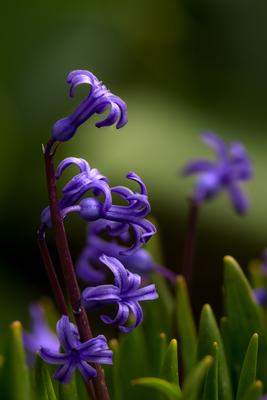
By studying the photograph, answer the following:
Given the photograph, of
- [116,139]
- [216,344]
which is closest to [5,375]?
[216,344]

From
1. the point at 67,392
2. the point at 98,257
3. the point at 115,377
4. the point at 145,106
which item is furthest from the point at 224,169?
the point at 145,106

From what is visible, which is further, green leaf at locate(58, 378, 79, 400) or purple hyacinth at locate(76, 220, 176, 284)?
purple hyacinth at locate(76, 220, 176, 284)

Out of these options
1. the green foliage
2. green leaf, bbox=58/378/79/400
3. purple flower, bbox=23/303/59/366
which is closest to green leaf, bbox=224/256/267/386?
the green foliage

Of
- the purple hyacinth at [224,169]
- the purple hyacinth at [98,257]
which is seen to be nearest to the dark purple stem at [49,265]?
the purple hyacinth at [98,257]

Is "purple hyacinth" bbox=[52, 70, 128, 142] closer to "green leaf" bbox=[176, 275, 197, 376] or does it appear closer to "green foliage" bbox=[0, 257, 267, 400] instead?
"green foliage" bbox=[0, 257, 267, 400]

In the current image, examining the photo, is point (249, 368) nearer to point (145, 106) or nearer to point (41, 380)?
point (41, 380)

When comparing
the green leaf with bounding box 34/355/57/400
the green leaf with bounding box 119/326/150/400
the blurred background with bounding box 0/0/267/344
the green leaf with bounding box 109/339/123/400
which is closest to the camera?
the green leaf with bounding box 34/355/57/400

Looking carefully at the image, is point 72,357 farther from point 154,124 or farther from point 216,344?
point 154,124
